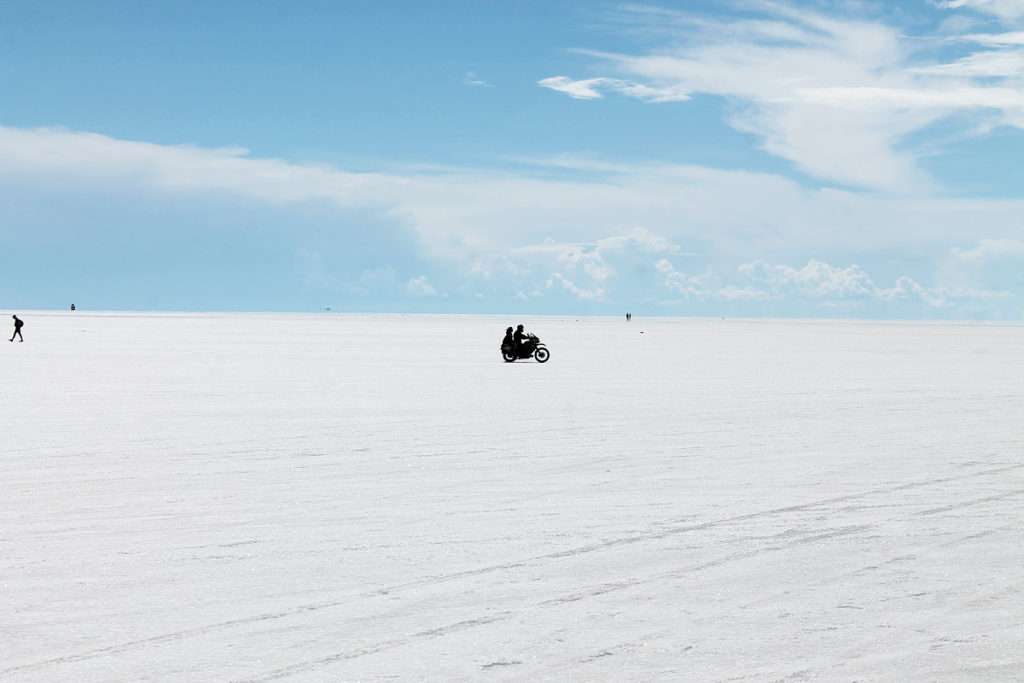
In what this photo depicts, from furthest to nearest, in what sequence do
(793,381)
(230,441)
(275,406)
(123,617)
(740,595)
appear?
1. (793,381)
2. (275,406)
3. (230,441)
4. (740,595)
5. (123,617)

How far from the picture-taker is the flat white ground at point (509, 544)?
5766 millimetres

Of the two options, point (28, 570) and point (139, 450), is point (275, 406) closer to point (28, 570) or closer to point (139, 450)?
point (139, 450)

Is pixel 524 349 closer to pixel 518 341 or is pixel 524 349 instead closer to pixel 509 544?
pixel 518 341

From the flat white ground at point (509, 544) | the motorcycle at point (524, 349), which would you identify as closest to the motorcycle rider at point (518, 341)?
the motorcycle at point (524, 349)

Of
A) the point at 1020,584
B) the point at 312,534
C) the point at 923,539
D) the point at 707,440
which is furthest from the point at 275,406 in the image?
the point at 1020,584

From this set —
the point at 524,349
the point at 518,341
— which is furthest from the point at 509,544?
the point at 518,341

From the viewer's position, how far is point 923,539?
28.2 ft

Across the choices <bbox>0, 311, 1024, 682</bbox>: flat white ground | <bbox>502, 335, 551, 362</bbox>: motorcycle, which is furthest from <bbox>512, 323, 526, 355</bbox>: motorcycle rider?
<bbox>0, 311, 1024, 682</bbox>: flat white ground

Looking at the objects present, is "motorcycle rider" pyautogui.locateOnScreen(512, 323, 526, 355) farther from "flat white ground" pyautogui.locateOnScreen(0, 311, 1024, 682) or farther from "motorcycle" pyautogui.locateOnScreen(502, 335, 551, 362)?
"flat white ground" pyautogui.locateOnScreen(0, 311, 1024, 682)

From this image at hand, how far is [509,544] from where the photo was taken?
8391 millimetres

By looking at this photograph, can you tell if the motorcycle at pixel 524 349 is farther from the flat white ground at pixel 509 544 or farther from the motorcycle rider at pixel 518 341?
the flat white ground at pixel 509 544

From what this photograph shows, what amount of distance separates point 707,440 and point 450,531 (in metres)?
6.92

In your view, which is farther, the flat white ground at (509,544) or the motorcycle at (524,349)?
the motorcycle at (524,349)

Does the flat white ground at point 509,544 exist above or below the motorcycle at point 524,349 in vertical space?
below
